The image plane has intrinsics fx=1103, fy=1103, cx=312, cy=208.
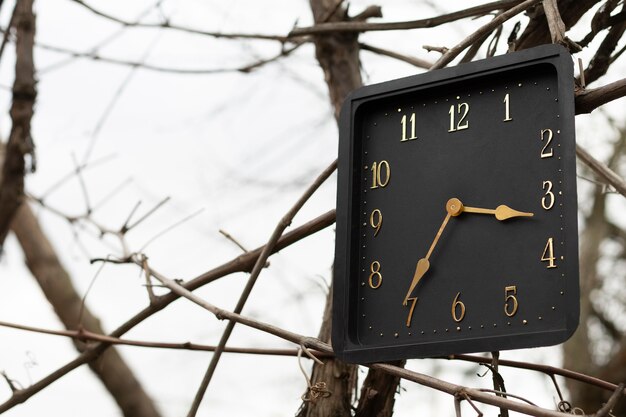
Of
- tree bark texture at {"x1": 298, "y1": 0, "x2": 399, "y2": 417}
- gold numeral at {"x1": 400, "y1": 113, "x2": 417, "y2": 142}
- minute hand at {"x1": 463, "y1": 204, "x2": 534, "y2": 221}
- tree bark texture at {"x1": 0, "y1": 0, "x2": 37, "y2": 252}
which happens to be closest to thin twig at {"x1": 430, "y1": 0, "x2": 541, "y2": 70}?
gold numeral at {"x1": 400, "y1": 113, "x2": 417, "y2": 142}

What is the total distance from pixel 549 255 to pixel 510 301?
100mm

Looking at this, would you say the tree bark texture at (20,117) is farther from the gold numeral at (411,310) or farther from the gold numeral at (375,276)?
A: the gold numeral at (411,310)

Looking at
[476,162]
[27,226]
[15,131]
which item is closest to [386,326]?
[476,162]

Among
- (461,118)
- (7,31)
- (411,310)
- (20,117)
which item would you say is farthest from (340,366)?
(7,31)

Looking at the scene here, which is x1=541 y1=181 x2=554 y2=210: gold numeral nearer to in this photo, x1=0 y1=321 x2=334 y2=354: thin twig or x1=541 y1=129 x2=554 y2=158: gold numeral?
x1=541 y1=129 x2=554 y2=158: gold numeral

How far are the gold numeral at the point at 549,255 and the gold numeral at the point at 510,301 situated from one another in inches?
2.8

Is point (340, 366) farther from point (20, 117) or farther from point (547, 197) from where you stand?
point (20, 117)

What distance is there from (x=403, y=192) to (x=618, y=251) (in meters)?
5.74

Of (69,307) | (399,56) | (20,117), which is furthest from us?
(69,307)

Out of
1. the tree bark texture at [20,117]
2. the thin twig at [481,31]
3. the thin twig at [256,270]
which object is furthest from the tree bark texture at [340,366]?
the tree bark texture at [20,117]

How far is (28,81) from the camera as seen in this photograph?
315 centimetres

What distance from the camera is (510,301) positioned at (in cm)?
183

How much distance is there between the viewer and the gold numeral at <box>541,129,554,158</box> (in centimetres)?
188

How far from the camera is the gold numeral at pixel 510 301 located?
5.97 feet
